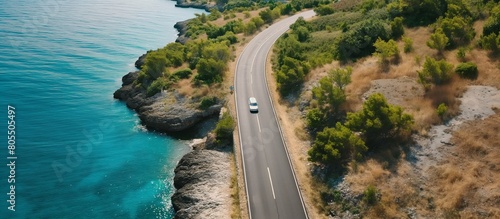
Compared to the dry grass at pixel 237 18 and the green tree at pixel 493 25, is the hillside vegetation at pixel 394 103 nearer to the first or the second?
the green tree at pixel 493 25

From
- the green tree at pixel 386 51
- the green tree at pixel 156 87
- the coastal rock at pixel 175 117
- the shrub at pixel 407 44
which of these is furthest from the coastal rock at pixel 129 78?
the shrub at pixel 407 44

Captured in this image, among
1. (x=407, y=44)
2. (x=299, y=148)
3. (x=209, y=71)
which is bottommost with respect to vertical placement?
(x=299, y=148)

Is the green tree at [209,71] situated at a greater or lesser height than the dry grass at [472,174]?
greater

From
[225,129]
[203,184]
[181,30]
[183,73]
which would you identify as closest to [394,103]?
[225,129]

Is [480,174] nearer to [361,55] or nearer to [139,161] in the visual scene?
[361,55]

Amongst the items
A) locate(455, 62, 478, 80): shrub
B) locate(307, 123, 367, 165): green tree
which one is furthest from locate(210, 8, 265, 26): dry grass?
locate(307, 123, 367, 165): green tree

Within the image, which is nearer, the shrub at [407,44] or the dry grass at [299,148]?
the dry grass at [299,148]

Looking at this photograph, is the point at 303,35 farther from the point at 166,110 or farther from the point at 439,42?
the point at 166,110
